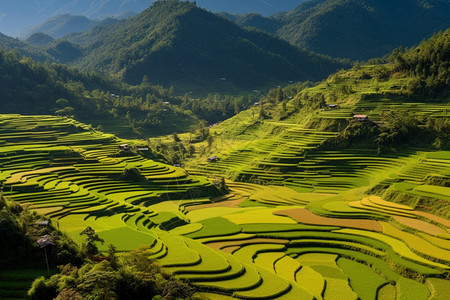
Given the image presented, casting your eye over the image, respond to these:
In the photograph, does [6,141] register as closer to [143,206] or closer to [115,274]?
[143,206]

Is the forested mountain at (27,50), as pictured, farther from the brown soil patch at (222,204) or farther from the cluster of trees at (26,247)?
the cluster of trees at (26,247)

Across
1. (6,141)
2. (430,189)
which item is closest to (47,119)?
(6,141)

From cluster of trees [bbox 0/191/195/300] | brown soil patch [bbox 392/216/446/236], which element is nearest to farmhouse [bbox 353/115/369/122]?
brown soil patch [bbox 392/216/446/236]

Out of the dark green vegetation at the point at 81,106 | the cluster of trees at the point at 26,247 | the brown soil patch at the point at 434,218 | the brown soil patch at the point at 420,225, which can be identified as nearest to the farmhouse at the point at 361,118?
the brown soil patch at the point at 434,218

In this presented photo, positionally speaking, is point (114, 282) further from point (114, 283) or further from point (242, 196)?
point (242, 196)

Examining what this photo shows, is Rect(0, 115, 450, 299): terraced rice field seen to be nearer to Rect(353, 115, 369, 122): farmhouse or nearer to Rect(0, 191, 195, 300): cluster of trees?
Rect(0, 191, 195, 300): cluster of trees

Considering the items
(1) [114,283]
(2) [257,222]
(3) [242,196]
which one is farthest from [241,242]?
(3) [242,196]
